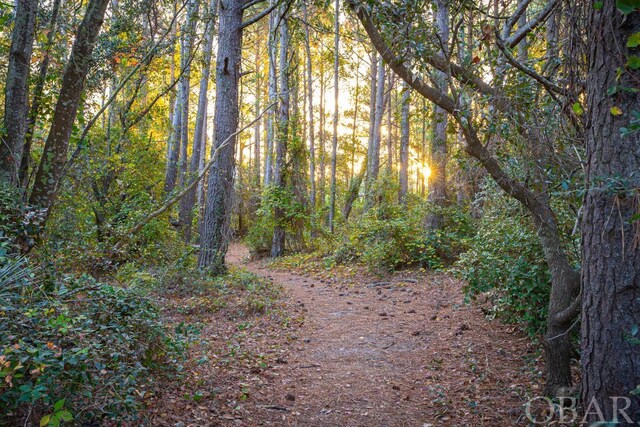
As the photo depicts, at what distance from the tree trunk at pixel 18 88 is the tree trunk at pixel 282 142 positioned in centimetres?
923

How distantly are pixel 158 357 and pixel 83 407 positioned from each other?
1185mm

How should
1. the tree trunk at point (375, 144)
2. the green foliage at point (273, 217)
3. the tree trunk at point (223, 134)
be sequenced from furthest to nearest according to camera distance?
the tree trunk at point (375, 144) → the green foliage at point (273, 217) → the tree trunk at point (223, 134)

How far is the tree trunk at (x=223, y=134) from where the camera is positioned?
9.13 meters

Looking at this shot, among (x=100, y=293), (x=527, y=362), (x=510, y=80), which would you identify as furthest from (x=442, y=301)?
(x=100, y=293)

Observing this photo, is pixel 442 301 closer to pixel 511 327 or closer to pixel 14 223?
pixel 511 327

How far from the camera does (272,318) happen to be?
21.9 feet

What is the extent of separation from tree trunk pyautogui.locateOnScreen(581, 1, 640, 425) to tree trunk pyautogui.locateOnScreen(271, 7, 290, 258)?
36.7 ft

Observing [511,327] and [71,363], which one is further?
[511,327]

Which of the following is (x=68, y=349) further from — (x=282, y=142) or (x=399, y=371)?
(x=282, y=142)

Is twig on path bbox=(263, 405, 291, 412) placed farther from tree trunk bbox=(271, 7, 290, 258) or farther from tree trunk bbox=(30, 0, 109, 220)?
tree trunk bbox=(271, 7, 290, 258)

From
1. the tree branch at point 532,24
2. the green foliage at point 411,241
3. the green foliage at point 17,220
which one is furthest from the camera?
the green foliage at point 411,241

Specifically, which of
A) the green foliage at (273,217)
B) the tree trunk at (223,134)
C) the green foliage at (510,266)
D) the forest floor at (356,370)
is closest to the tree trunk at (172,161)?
the green foliage at (273,217)

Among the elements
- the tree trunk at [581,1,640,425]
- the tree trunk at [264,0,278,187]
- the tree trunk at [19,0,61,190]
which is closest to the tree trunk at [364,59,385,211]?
the tree trunk at [264,0,278,187]

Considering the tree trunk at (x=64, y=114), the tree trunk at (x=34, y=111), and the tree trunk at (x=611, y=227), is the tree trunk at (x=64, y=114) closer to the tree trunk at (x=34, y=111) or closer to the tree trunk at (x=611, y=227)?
the tree trunk at (x=34, y=111)
